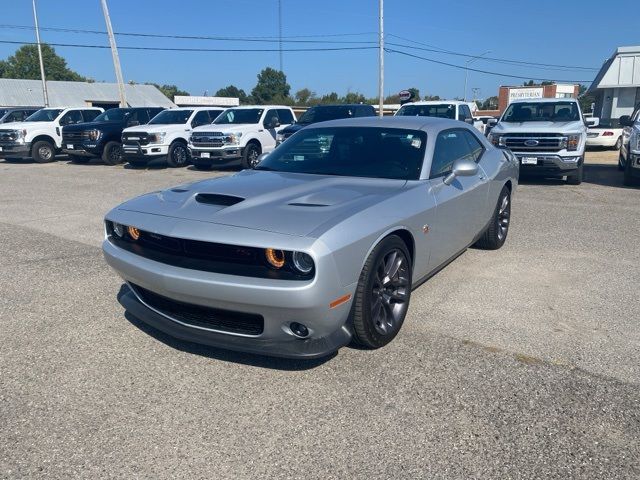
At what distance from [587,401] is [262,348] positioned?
6.03 feet

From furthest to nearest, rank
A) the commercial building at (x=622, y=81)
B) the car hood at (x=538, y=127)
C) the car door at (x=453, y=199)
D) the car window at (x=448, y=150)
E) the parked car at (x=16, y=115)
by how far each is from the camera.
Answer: the commercial building at (x=622, y=81) → the parked car at (x=16, y=115) → the car hood at (x=538, y=127) → the car window at (x=448, y=150) → the car door at (x=453, y=199)

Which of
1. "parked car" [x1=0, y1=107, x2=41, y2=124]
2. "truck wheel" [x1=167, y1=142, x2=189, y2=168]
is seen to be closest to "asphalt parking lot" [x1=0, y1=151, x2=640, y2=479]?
"truck wheel" [x1=167, y1=142, x2=189, y2=168]

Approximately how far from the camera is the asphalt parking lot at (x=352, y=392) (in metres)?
2.53

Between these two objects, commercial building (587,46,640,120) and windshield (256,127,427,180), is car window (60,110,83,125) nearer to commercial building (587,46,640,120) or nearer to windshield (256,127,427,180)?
windshield (256,127,427,180)

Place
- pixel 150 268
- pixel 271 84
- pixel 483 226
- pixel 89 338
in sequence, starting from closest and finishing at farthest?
pixel 150 268, pixel 89 338, pixel 483 226, pixel 271 84

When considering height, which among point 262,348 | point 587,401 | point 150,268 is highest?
point 150,268

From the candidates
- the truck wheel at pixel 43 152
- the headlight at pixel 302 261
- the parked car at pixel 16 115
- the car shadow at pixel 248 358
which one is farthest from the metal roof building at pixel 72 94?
the headlight at pixel 302 261

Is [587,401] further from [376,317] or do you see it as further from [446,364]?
[376,317]

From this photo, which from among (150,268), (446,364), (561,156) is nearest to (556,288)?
(446,364)

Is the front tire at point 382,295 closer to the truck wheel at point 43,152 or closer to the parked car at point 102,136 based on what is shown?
the parked car at point 102,136

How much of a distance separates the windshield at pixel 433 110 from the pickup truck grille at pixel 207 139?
16.7ft

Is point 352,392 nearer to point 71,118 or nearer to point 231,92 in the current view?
point 71,118

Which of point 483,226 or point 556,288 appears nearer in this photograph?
point 556,288

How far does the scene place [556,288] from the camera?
4.90 metres
